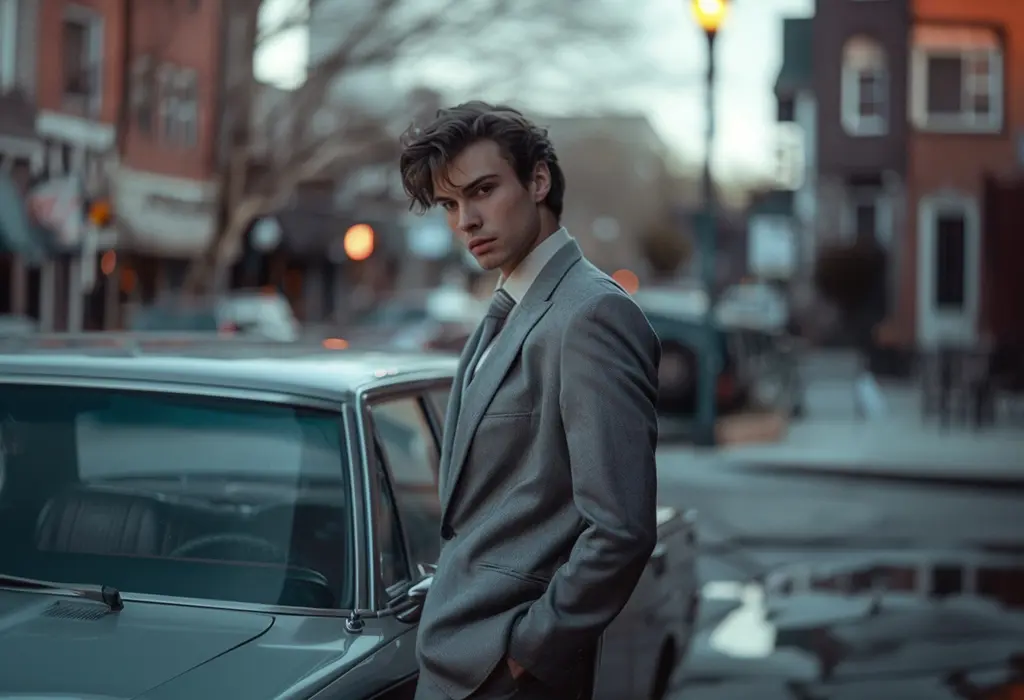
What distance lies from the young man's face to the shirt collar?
17 mm

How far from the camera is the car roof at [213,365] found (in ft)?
12.6

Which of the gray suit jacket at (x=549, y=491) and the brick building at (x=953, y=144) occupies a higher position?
the brick building at (x=953, y=144)

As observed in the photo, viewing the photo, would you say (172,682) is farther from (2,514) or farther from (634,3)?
(634,3)

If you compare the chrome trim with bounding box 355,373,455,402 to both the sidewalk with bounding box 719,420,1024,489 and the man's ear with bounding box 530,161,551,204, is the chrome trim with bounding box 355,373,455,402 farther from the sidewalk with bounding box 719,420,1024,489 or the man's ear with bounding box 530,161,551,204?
the sidewalk with bounding box 719,420,1024,489

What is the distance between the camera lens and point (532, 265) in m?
2.92

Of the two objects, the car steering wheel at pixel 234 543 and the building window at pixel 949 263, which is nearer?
the car steering wheel at pixel 234 543

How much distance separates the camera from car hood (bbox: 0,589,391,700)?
2939mm

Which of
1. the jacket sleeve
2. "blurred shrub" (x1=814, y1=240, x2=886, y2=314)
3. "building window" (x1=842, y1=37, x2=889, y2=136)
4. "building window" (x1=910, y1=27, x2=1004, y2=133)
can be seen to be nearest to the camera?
the jacket sleeve

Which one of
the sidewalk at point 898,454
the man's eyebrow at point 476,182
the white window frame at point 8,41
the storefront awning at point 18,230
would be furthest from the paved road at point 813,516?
the white window frame at point 8,41

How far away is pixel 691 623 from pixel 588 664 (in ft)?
9.17

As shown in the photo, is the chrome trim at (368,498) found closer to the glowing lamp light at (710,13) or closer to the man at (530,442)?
the man at (530,442)

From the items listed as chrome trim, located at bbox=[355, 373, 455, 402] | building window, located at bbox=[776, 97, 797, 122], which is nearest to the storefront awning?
chrome trim, located at bbox=[355, 373, 455, 402]

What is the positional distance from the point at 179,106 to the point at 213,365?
103 feet

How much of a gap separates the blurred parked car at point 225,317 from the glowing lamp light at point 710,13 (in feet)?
22.8
